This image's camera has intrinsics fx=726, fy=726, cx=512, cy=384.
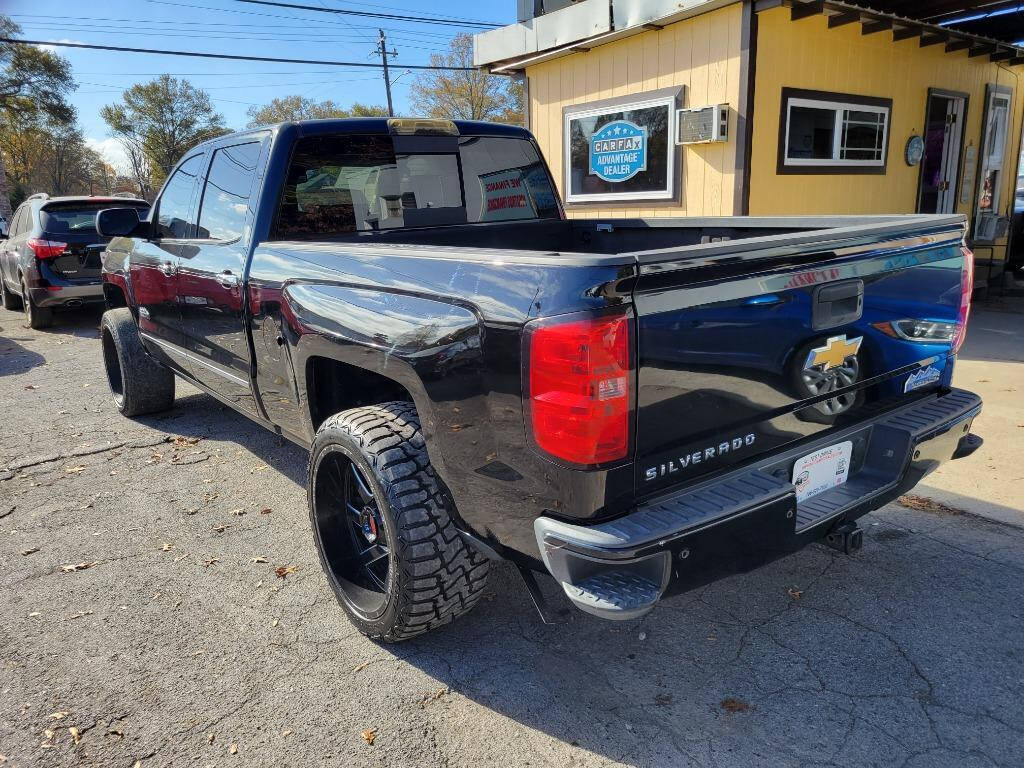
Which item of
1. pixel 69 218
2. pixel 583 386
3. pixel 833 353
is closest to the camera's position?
pixel 583 386

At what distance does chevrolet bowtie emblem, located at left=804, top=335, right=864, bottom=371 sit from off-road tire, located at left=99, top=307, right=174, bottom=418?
466 cm

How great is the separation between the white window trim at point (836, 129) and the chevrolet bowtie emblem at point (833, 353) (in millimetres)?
6194

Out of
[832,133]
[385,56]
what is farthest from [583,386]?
[385,56]

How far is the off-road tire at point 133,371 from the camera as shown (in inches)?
209

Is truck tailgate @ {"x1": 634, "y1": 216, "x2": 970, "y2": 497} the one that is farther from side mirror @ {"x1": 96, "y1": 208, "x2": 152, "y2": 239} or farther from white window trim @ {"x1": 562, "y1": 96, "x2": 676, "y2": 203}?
white window trim @ {"x1": 562, "y1": 96, "x2": 676, "y2": 203}

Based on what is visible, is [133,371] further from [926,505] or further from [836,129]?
[836,129]

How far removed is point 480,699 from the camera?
2482 millimetres

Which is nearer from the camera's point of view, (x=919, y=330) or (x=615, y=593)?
(x=615, y=593)

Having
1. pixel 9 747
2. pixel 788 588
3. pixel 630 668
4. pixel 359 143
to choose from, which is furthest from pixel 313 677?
pixel 359 143

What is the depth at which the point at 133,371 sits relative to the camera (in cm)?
538

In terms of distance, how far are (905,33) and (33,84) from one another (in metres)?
42.8

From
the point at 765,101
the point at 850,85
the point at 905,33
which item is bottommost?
the point at 765,101

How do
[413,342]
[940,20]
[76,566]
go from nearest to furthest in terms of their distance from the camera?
[413,342] < [76,566] < [940,20]

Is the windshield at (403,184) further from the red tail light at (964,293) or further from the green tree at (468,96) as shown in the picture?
the green tree at (468,96)
